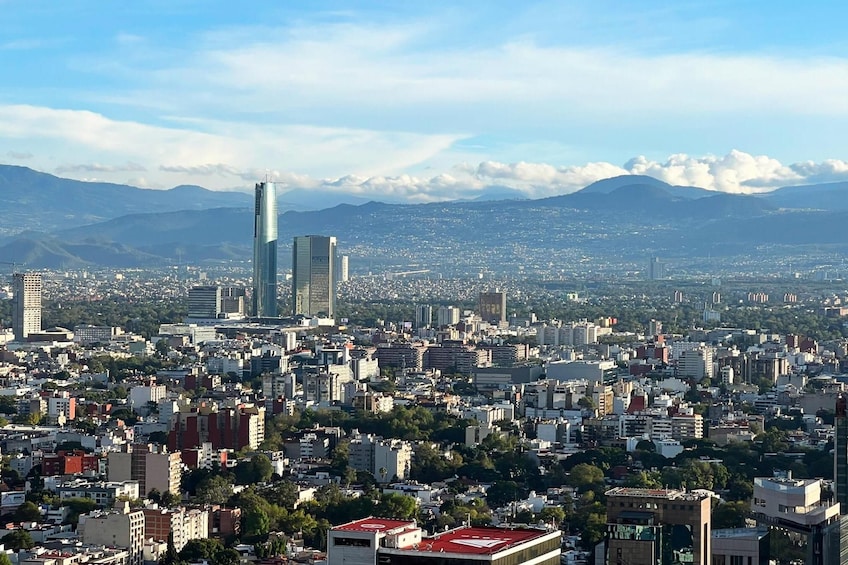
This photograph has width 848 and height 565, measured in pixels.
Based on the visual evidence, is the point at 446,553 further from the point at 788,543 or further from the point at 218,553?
the point at 218,553

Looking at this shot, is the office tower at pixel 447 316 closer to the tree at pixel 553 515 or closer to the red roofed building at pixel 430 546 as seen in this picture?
the tree at pixel 553 515

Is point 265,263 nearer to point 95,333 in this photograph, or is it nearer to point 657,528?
point 95,333

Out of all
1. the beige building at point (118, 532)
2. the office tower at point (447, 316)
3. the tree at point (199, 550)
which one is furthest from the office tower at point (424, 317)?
the tree at point (199, 550)

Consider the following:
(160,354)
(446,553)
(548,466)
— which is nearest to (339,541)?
(446,553)

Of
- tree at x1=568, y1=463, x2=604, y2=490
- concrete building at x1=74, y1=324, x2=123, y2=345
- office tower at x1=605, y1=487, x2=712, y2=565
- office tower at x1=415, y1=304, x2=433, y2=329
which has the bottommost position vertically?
tree at x1=568, y1=463, x2=604, y2=490

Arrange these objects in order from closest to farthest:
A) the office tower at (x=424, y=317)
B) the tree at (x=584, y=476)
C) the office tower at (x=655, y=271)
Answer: the tree at (x=584, y=476) < the office tower at (x=424, y=317) < the office tower at (x=655, y=271)

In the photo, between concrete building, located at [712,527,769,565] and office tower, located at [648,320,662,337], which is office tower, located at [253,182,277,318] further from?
concrete building, located at [712,527,769,565]

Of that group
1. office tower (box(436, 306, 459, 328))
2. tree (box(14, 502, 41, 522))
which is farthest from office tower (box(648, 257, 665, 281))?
tree (box(14, 502, 41, 522))
